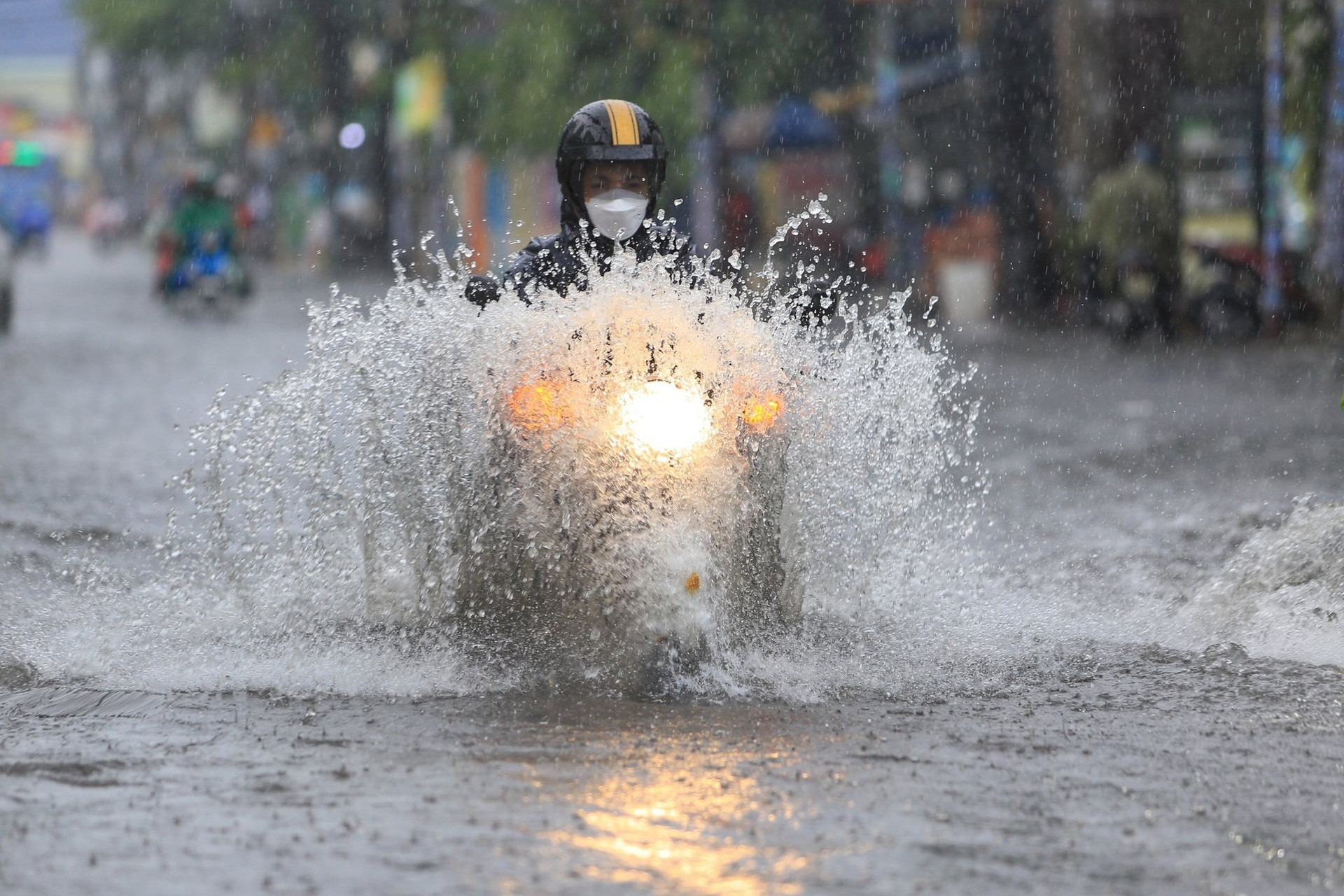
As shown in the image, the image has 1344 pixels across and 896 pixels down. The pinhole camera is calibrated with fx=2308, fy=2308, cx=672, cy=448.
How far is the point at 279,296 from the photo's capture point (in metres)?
36.8

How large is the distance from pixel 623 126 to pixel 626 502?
1.40 meters

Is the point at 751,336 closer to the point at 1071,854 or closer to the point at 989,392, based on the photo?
the point at 1071,854

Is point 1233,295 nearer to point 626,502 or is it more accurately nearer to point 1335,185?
point 1335,185

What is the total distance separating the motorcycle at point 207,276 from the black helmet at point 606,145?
20.7 metres

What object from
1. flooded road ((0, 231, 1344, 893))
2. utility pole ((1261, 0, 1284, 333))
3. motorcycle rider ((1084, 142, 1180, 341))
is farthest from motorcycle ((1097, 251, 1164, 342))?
flooded road ((0, 231, 1344, 893))

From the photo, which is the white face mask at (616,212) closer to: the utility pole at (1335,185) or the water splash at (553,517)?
the water splash at (553,517)

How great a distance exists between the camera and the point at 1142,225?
69.8 feet

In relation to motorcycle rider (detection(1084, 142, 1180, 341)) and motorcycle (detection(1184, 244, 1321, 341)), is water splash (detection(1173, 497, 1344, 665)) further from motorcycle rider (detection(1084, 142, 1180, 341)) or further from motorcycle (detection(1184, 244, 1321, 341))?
motorcycle (detection(1184, 244, 1321, 341))

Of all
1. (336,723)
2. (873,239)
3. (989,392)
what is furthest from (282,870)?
(873,239)

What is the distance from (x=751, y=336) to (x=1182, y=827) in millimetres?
2120

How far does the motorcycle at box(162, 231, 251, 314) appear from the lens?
88.2 feet

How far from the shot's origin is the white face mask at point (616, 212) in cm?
655

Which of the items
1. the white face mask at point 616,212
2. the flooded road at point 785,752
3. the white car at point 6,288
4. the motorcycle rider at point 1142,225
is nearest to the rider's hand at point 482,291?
the white face mask at point 616,212

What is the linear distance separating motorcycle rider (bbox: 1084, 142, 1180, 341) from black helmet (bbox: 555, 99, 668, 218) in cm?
1508
